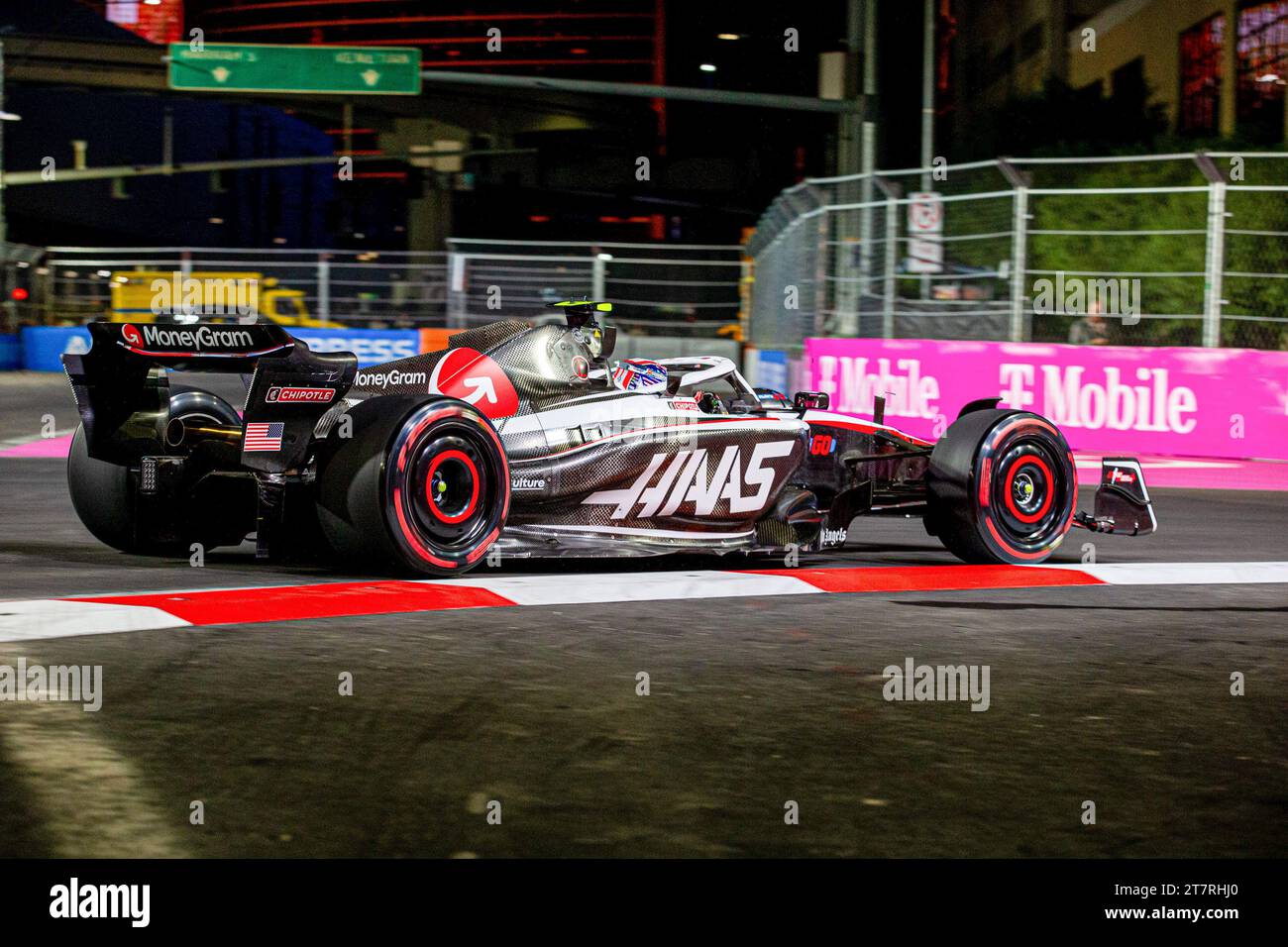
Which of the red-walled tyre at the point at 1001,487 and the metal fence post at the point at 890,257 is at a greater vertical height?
the metal fence post at the point at 890,257

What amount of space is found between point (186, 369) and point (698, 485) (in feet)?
8.24

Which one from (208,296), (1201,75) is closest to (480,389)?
(208,296)

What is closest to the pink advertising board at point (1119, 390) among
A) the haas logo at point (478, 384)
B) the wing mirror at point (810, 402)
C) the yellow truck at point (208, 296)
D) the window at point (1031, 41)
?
the wing mirror at point (810, 402)

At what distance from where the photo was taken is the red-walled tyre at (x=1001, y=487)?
845 centimetres

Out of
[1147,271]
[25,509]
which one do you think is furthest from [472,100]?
[25,509]

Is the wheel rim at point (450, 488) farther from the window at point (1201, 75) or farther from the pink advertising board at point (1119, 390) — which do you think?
the window at point (1201, 75)

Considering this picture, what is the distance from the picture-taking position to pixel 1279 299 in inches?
625

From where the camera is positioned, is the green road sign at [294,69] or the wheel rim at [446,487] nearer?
the wheel rim at [446,487]

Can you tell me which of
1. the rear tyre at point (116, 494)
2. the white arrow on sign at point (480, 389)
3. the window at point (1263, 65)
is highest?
the window at point (1263, 65)

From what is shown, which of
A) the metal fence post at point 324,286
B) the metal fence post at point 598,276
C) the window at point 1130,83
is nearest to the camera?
the metal fence post at point 598,276

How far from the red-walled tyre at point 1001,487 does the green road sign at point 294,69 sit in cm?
3095

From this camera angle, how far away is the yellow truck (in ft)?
96.6

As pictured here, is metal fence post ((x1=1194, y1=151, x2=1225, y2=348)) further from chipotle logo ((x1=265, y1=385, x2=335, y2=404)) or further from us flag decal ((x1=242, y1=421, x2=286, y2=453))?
us flag decal ((x1=242, y1=421, x2=286, y2=453))

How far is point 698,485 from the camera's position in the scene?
26.5 ft
